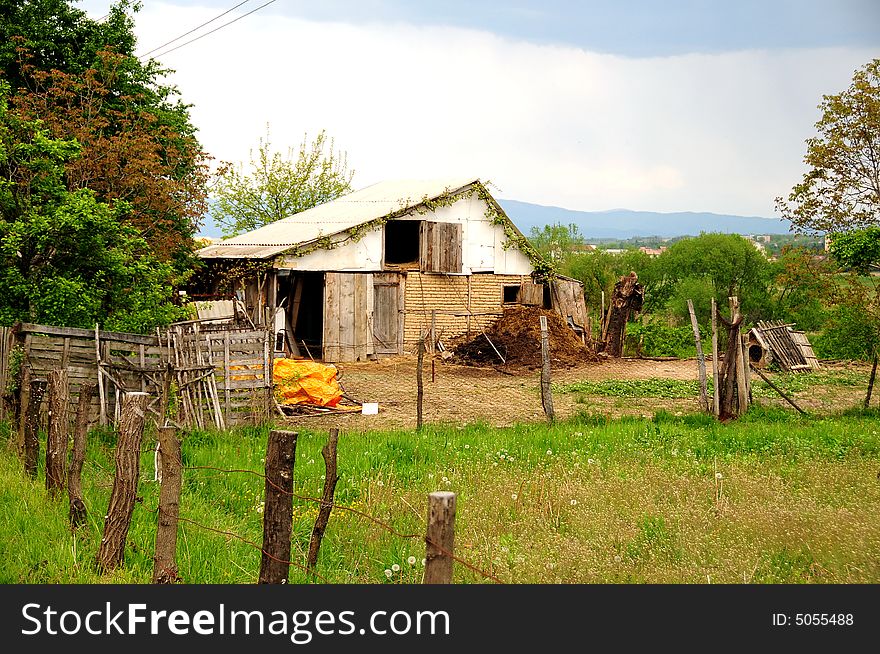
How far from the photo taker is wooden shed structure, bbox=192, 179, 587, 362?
26531 millimetres

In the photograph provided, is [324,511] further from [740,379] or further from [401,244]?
[401,244]

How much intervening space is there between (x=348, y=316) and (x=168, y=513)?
2121 centimetres

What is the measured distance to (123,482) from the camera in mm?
6191

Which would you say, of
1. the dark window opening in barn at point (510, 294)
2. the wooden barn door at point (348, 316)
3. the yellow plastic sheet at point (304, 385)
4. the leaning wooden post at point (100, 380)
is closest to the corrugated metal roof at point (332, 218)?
the wooden barn door at point (348, 316)

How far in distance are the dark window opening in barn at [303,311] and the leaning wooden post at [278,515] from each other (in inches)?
729

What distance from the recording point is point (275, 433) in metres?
5.62

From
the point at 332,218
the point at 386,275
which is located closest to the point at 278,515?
the point at 386,275

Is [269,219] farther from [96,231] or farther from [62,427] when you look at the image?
[62,427]

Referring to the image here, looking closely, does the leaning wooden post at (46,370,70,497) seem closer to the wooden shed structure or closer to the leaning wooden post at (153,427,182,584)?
the leaning wooden post at (153,427,182,584)

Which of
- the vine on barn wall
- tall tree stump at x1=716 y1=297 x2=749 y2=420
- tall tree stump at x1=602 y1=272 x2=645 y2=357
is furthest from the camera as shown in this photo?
tall tree stump at x1=602 y1=272 x2=645 y2=357

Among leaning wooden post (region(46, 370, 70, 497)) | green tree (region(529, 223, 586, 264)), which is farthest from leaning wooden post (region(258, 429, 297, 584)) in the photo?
green tree (region(529, 223, 586, 264))

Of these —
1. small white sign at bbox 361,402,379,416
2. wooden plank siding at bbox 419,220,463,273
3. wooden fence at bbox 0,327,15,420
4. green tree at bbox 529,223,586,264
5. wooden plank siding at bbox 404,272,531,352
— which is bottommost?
small white sign at bbox 361,402,379,416

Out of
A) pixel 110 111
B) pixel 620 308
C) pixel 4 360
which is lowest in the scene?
pixel 4 360

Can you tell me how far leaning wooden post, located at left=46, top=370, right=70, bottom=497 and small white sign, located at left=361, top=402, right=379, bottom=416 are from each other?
8636mm
